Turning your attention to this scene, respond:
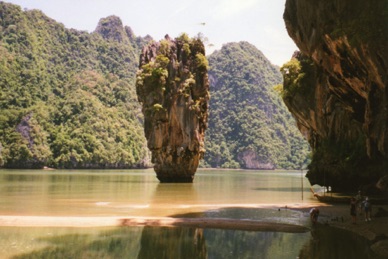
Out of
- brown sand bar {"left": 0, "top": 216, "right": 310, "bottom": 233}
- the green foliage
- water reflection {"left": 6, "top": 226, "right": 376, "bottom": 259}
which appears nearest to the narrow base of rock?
the green foliage

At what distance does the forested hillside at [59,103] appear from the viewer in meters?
112

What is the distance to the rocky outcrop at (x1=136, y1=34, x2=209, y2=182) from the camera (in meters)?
53.0

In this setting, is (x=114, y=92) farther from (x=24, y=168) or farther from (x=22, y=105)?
(x=24, y=168)

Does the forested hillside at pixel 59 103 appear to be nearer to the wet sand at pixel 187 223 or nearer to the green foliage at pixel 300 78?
the green foliage at pixel 300 78

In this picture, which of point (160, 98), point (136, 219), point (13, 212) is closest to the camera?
point (136, 219)

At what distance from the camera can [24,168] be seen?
109 m

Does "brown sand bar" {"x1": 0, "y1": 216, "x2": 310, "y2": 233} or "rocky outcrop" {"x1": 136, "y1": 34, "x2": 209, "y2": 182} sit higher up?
"rocky outcrop" {"x1": 136, "y1": 34, "x2": 209, "y2": 182}

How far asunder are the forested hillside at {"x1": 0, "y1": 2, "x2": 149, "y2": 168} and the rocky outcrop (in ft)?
215

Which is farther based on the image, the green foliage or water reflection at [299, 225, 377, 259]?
the green foliage

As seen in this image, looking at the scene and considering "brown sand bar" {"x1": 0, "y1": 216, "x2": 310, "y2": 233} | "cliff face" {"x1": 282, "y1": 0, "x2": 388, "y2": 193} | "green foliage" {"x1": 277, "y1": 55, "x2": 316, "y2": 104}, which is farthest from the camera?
"green foliage" {"x1": 277, "y1": 55, "x2": 316, "y2": 104}

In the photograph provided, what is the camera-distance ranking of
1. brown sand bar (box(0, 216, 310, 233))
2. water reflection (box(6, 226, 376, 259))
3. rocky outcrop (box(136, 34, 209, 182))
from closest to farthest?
water reflection (box(6, 226, 376, 259)) < brown sand bar (box(0, 216, 310, 233)) < rocky outcrop (box(136, 34, 209, 182))

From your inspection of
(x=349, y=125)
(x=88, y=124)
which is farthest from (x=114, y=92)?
(x=349, y=125)

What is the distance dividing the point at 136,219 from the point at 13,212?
23.8 feet

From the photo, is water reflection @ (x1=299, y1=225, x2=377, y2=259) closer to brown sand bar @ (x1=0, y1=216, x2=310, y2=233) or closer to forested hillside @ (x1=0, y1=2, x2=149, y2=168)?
brown sand bar @ (x1=0, y1=216, x2=310, y2=233)
